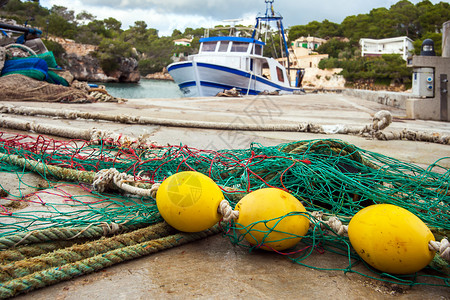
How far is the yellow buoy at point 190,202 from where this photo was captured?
1.29 m

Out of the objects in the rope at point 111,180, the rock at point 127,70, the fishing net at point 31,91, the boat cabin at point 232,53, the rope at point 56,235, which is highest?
the rock at point 127,70

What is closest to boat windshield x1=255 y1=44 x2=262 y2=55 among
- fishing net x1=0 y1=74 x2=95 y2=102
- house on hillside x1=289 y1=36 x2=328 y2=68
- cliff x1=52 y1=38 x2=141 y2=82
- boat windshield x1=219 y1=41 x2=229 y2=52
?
boat windshield x1=219 y1=41 x2=229 y2=52

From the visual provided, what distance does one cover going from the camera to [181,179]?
1354 mm

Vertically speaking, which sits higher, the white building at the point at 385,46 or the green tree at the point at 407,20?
the green tree at the point at 407,20

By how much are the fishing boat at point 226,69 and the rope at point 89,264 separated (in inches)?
617

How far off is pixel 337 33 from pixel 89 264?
88222 mm

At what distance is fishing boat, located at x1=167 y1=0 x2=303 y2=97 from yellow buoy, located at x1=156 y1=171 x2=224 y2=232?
51.1 feet

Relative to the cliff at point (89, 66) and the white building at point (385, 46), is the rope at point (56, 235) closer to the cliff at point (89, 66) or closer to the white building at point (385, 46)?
the cliff at point (89, 66)

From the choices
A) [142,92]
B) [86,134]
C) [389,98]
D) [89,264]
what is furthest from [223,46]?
[89,264]

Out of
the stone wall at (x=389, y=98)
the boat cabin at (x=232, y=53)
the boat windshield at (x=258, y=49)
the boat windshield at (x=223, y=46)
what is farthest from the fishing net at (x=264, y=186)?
the boat windshield at (x=258, y=49)

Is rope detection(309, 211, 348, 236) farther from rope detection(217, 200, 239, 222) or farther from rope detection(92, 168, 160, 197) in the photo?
rope detection(92, 168, 160, 197)

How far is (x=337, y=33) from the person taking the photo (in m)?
80.1

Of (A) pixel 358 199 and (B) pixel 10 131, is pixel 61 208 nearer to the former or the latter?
(A) pixel 358 199

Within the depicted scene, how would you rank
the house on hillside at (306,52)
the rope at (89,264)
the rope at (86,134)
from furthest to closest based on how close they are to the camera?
the house on hillside at (306,52) → the rope at (86,134) → the rope at (89,264)
